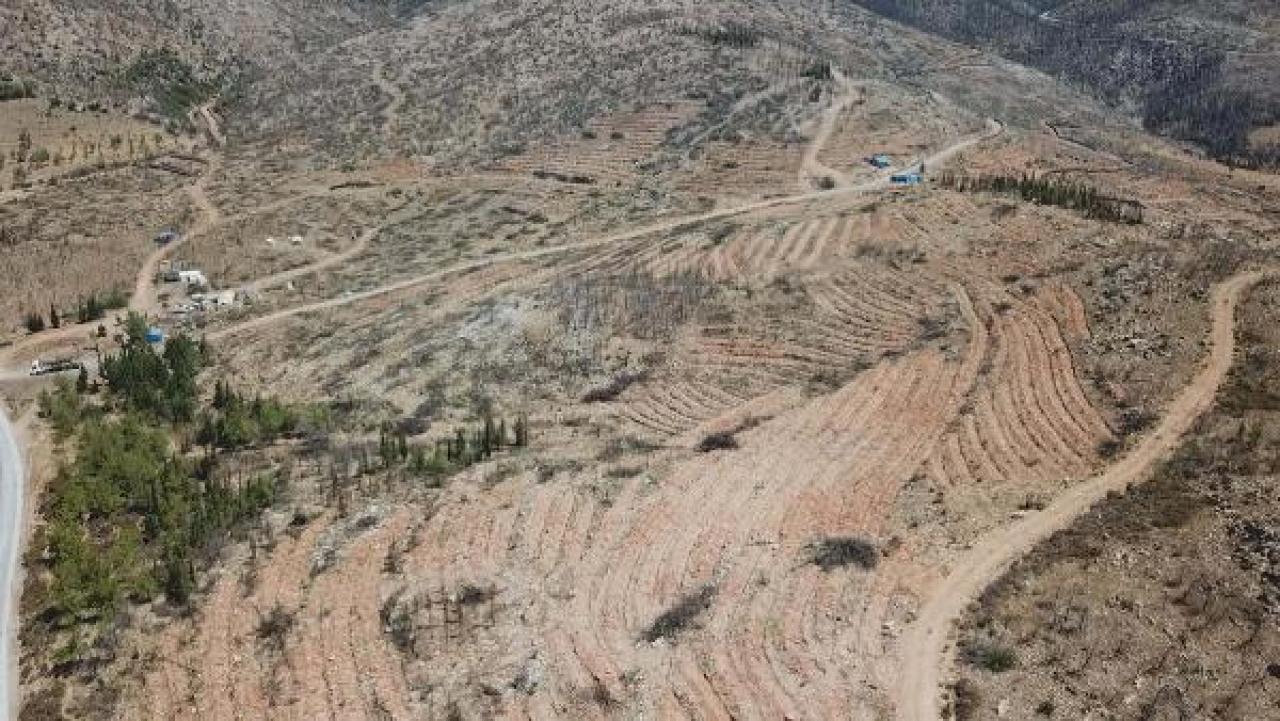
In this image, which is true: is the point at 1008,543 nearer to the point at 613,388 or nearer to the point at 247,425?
the point at 613,388

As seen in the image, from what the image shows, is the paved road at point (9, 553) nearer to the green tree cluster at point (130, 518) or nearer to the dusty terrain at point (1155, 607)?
the green tree cluster at point (130, 518)

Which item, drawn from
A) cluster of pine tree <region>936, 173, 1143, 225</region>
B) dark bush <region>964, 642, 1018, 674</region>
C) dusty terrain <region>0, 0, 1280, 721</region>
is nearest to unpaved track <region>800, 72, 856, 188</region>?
dusty terrain <region>0, 0, 1280, 721</region>

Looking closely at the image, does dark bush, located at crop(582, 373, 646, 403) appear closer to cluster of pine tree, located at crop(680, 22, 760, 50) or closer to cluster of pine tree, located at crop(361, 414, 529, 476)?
cluster of pine tree, located at crop(361, 414, 529, 476)

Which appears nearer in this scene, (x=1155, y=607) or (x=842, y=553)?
(x=1155, y=607)

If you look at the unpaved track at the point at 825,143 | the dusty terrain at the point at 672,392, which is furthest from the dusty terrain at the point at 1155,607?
the unpaved track at the point at 825,143

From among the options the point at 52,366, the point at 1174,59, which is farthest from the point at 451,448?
the point at 1174,59

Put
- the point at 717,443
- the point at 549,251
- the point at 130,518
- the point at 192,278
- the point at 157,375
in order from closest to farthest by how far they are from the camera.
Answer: the point at 717,443 → the point at 130,518 → the point at 157,375 → the point at 549,251 → the point at 192,278

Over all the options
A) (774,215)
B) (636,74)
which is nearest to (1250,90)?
(636,74)
